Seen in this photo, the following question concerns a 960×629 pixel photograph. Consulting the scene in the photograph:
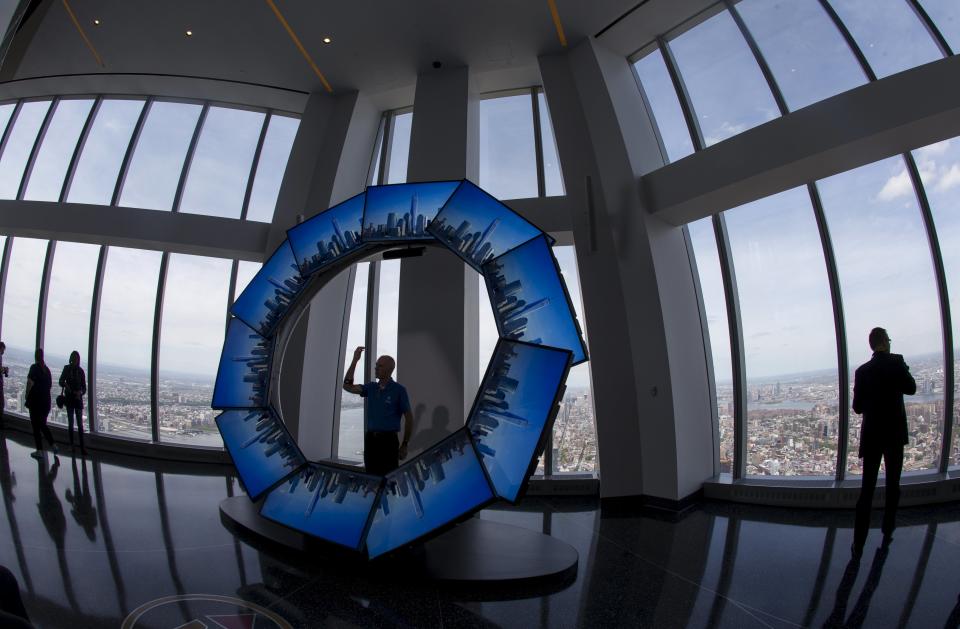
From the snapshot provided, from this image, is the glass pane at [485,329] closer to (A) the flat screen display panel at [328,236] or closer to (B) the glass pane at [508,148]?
(B) the glass pane at [508,148]

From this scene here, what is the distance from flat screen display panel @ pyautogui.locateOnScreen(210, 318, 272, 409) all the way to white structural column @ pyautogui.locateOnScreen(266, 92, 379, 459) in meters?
2.42

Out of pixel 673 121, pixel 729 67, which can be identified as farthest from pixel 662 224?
pixel 729 67

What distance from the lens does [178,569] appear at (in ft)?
11.1

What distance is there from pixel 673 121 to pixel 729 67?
0.84 m

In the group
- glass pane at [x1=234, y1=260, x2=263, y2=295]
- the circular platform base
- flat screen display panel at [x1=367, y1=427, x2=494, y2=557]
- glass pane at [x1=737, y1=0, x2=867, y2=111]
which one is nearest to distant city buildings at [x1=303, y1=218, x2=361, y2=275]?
flat screen display panel at [x1=367, y1=427, x2=494, y2=557]

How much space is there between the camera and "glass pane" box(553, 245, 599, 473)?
21.5ft

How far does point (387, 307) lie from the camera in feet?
24.6

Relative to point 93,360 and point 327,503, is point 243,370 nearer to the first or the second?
point 327,503

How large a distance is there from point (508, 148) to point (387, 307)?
10.1ft

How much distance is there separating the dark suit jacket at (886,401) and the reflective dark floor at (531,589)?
90cm

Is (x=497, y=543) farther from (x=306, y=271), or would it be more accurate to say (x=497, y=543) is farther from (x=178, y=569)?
(x=306, y=271)

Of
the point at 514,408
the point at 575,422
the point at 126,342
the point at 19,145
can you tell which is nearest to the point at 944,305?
the point at 575,422

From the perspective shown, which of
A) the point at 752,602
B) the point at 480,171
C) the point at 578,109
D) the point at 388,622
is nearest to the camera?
the point at 388,622

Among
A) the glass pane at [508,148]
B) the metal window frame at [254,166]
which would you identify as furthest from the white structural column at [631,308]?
the metal window frame at [254,166]
